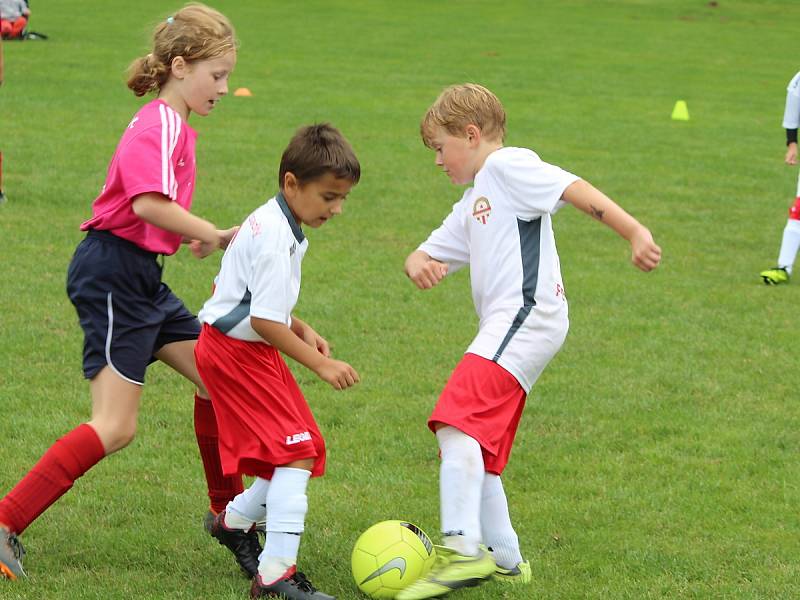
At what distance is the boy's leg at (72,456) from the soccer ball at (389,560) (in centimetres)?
101

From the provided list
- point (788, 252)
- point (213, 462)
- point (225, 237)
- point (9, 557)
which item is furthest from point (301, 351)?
point (788, 252)

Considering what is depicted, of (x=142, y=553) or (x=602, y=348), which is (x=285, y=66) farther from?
(x=142, y=553)

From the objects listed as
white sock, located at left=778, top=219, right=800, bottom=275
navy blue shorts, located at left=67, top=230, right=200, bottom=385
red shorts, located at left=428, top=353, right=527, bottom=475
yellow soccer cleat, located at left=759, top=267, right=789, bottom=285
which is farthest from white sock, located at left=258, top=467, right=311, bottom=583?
white sock, located at left=778, top=219, right=800, bottom=275

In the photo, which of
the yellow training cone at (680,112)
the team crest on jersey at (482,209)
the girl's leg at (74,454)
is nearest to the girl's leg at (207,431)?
the girl's leg at (74,454)

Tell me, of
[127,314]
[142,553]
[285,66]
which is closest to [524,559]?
[142,553]

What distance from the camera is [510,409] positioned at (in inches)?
176

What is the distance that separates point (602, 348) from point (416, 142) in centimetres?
849

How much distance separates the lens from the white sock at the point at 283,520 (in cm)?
422

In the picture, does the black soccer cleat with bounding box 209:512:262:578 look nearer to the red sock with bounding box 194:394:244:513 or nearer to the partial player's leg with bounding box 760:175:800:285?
→ the red sock with bounding box 194:394:244:513

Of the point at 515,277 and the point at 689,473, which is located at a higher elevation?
the point at 515,277

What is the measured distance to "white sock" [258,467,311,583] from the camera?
422 cm

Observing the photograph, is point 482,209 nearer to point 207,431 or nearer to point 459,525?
point 459,525

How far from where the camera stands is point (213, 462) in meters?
4.92

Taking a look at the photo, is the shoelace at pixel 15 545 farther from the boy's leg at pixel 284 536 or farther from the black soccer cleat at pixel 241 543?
the boy's leg at pixel 284 536
